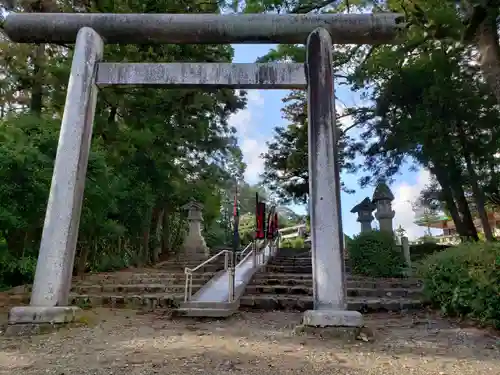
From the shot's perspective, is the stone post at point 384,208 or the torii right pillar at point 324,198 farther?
the stone post at point 384,208

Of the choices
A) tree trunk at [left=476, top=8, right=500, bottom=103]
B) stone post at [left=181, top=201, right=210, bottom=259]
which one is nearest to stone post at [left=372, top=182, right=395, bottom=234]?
tree trunk at [left=476, top=8, right=500, bottom=103]

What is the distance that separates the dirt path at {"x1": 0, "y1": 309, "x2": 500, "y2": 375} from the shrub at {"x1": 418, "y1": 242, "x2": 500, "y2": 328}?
352mm

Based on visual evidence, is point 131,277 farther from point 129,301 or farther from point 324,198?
point 324,198

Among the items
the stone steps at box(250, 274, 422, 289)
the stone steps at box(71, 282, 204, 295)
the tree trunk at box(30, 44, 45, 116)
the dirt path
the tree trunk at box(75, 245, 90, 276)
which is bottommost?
the dirt path

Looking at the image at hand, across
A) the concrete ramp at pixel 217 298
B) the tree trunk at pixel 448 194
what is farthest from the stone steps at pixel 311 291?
the tree trunk at pixel 448 194

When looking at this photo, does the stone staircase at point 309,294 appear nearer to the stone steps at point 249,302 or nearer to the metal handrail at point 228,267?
the stone steps at point 249,302

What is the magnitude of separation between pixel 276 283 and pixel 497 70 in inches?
273

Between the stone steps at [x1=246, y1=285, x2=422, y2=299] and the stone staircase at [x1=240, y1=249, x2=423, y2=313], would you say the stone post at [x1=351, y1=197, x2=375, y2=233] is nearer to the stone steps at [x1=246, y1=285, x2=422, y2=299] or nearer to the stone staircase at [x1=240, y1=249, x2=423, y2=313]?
the stone staircase at [x1=240, y1=249, x2=423, y2=313]

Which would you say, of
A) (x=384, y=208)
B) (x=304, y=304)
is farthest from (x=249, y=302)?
(x=384, y=208)

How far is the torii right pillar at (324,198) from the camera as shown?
4.71 m

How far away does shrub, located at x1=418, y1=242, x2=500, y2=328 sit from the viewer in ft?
16.0

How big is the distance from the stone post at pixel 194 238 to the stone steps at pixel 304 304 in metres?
6.70

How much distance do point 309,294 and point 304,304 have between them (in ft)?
2.81

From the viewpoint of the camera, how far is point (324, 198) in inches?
199
